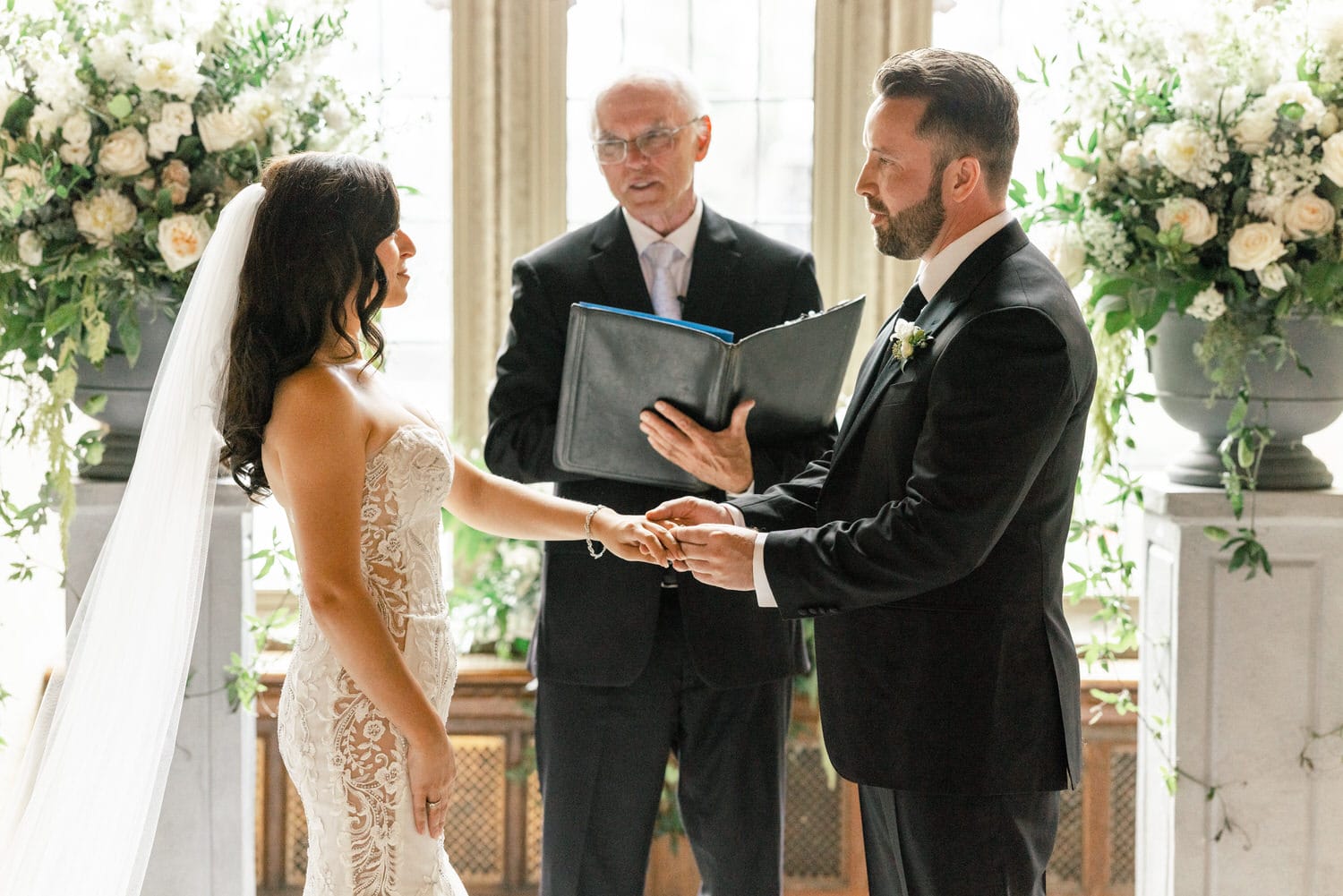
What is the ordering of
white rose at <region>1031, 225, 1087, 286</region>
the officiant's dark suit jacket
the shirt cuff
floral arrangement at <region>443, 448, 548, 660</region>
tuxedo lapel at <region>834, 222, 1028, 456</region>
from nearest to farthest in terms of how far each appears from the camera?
the officiant's dark suit jacket, tuxedo lapel at <region>834, 222, 1028, 456</region>, the shirt cuff, white rose at <region>1031, 225, 1087, 286</region>, floral arrangement at <region>443, 448, 548, 660</region>

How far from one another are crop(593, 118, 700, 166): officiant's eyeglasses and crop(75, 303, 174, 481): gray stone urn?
1.00m

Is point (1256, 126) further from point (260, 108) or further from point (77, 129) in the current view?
point (77, 129)

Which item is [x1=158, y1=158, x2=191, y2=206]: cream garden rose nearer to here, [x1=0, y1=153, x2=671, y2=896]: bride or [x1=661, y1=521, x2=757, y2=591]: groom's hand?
[x1=0, y1=153, x2=671, y2=896]: bride

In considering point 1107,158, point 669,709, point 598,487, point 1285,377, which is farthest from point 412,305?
point 1285,377

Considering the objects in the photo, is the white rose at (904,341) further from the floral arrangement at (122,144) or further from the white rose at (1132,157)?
the floral arrangement at (122,144)

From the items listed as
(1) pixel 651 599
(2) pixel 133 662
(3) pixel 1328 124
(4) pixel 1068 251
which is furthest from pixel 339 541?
(3) pixel 1328 124

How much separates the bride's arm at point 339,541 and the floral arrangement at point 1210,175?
5.22 ft

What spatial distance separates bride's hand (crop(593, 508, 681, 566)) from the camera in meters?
2.42

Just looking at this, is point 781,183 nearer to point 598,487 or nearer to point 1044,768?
point 598,487

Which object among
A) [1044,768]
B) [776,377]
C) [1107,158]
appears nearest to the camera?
[1044,768]

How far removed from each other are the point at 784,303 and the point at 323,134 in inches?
42.0

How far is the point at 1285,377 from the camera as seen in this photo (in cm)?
281

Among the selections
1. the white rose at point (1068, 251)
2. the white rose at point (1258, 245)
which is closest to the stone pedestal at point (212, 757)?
the white rose at point (1068, 251)

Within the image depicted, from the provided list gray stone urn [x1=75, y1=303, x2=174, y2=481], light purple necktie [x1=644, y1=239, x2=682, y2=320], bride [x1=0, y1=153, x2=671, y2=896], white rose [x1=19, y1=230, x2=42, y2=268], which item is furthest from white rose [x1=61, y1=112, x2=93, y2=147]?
light purple necktie [x1=644, y1=239, x2=682, y2=320]
